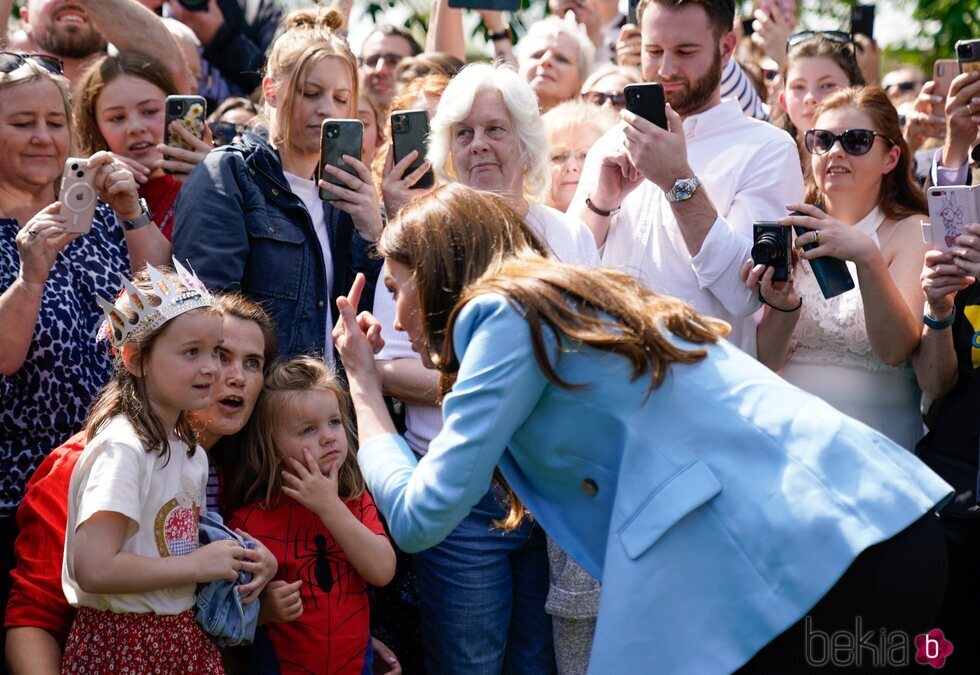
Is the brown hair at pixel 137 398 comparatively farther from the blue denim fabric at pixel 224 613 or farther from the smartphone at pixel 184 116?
the smartphone at pixel 184 116

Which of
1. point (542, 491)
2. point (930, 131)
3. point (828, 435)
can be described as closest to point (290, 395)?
point (542, 491)

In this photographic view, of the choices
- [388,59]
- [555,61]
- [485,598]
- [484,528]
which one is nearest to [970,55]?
[555,61]

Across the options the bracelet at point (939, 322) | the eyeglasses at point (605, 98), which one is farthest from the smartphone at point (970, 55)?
the eyeglasses at point (605, 98)

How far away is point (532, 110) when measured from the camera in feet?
14.1

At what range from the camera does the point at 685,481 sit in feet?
7.89

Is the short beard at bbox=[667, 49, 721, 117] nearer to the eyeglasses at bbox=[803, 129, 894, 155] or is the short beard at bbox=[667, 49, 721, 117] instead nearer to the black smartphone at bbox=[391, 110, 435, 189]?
the eyeglasses at bbox=[803, 129, 894, 155]

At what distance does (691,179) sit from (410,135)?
1015 millimetres

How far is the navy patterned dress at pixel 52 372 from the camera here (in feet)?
11.6

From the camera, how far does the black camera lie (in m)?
3.92

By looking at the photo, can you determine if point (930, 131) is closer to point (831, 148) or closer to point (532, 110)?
point (831, 148)

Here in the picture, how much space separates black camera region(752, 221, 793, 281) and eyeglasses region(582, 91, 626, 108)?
1.80 metres

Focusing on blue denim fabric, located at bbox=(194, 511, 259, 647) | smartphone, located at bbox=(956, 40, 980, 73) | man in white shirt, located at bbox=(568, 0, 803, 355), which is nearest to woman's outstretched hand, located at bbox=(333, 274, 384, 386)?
blue denim fabric, located at bbox=(194, 511, 259, 647)

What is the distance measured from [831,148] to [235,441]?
2297mm

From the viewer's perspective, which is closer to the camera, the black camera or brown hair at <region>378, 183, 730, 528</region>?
brown hair at <region>378, 183, 730, 528</region>
